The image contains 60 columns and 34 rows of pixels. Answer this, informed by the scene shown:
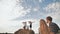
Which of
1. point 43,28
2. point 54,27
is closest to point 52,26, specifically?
point 54,27

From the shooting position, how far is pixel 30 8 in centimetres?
373

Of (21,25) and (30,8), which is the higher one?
(30,8)

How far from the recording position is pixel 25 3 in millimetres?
3738

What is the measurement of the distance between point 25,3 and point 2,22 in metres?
0.60

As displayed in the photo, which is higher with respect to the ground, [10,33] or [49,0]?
[49,0]

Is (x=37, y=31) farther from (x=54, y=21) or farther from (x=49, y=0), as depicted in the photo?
(x=49, y=0)

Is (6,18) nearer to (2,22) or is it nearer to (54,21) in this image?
(2,22)

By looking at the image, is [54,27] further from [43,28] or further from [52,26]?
[43,28]

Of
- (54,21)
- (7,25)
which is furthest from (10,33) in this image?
(54,21)

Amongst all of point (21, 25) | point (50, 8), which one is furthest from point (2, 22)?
point (50, 8)

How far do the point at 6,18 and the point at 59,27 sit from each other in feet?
3.52

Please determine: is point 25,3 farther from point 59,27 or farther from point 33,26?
point 59,27

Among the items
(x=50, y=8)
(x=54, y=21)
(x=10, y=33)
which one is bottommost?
(x=10, y=33)

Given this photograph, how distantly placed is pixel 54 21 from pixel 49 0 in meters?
0.44
